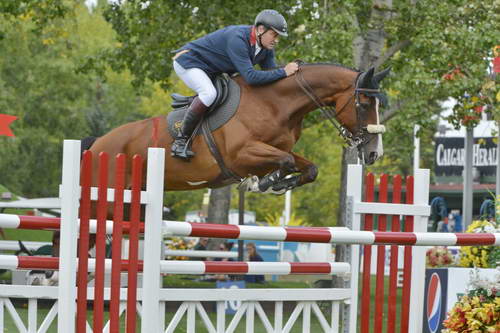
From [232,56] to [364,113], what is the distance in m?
1.06

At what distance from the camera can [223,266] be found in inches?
173

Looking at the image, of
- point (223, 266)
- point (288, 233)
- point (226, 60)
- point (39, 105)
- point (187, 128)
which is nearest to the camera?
point (288, 233)

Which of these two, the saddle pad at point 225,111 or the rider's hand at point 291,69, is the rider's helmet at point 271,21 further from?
the saddle pad at point 225,111

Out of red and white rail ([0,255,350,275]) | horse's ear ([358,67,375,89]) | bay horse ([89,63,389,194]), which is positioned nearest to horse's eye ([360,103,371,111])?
bay horse ([89,63,389,194])

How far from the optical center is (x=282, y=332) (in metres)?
4.41

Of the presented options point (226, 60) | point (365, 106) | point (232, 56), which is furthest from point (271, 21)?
point (365, 106)

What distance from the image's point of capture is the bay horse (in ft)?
22.7

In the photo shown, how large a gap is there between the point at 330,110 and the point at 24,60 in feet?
82.4

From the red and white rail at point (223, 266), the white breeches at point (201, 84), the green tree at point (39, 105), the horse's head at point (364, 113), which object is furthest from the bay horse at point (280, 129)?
the green tree at point (39, 105)

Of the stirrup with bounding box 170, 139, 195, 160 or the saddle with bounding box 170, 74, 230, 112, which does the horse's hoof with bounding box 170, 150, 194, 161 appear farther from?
the saddle with bounding box 170, 74, 230, 112

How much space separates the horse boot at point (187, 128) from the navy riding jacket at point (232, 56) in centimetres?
33

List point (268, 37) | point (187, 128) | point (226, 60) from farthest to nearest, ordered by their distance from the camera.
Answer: point (226, 60), point (187, 128), point (268, 37)

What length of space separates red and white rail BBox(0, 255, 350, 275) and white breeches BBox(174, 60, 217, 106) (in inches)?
95.0

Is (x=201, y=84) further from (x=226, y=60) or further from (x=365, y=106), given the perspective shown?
(x=365, y=106)
